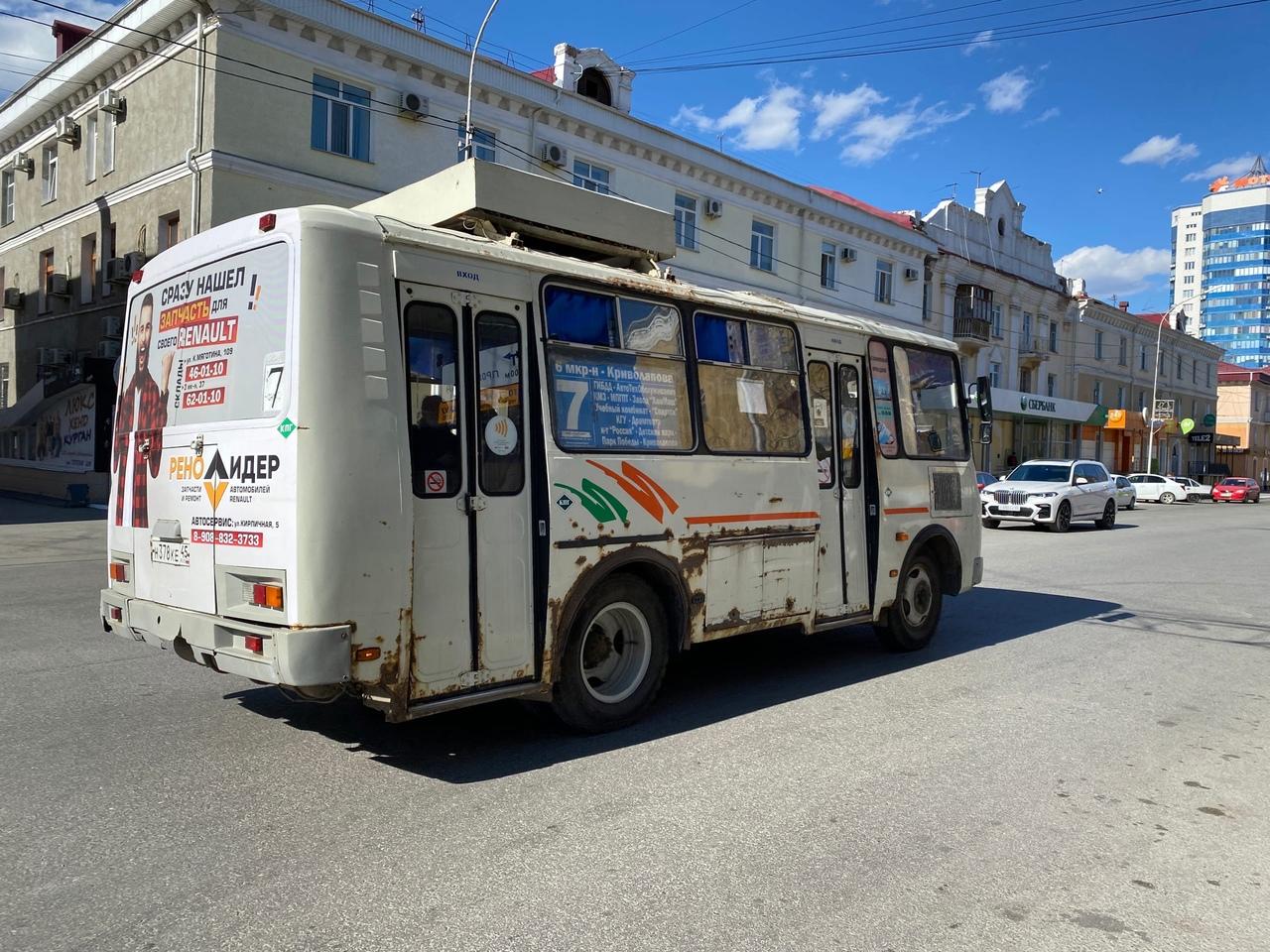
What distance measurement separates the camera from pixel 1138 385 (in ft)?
203

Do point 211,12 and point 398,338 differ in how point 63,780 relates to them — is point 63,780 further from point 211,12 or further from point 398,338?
point 211,12

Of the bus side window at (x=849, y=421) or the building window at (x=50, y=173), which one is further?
the building window at (x=50, y=173)

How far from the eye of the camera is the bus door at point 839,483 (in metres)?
7.39

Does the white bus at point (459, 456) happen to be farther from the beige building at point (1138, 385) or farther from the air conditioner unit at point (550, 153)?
the beige building at point (1138, 385)

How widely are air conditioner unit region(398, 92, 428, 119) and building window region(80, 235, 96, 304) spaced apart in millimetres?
9151

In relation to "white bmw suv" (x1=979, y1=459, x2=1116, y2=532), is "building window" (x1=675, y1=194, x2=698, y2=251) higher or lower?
higher

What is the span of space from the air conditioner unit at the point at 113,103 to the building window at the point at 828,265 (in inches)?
894

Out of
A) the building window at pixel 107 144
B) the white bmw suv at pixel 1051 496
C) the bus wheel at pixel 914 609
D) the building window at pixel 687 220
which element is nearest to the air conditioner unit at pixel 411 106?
the building window at pixel 107 144

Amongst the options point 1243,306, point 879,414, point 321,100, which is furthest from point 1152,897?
point 1243,306

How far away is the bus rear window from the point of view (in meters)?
5.54

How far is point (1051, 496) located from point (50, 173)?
28.1m

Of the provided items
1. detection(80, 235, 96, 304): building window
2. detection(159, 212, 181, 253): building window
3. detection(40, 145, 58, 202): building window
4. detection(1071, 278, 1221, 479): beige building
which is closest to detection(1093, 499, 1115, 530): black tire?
detection(159, 212, 181, 253): building window

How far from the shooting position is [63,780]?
4719 mm

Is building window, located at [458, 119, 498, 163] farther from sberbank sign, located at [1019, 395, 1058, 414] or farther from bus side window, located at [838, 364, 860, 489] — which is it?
sberbank sign, located at [1019, 395, 1058, 414]
